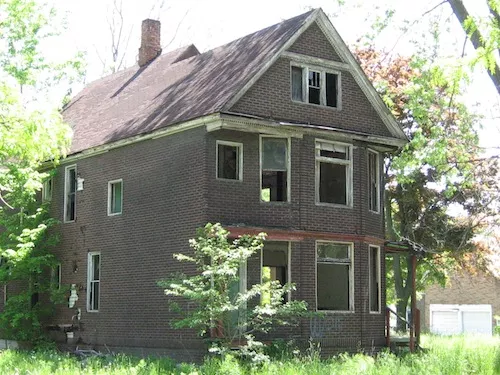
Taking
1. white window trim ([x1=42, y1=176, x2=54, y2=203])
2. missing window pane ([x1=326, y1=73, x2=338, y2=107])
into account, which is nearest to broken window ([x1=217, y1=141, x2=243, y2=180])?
missing window pane ([x1=326, y1=73, x2=338, y2=107])

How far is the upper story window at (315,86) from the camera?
22.8 m

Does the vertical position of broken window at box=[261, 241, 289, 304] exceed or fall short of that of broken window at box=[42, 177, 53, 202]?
it falls short

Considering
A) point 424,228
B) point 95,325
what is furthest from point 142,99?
point 424,228

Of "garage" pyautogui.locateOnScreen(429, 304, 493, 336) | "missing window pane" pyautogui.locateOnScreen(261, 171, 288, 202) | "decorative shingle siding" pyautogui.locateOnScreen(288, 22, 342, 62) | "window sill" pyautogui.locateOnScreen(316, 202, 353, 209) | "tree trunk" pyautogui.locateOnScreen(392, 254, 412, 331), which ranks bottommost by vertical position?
"garage" pyautogui.locateOnScreen(429, 304, 493, 336)

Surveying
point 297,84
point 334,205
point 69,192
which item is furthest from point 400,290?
point 69,192

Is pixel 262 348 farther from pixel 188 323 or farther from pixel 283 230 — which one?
pixel 283 230

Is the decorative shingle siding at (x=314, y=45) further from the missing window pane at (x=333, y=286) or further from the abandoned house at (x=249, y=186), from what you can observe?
the missing window pane at (x=333, y=286)

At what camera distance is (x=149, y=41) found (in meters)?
30.5

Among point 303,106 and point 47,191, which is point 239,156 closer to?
point 303,106

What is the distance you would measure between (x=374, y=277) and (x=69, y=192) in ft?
32.0

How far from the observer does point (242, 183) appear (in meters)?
21.4

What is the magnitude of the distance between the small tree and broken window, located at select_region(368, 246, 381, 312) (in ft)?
12.7

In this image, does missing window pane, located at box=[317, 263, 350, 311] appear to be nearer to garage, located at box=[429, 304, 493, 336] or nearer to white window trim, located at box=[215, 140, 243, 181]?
white window trim, located at box=[215, 140, 243, 181]

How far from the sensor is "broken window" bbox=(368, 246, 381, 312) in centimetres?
2359
